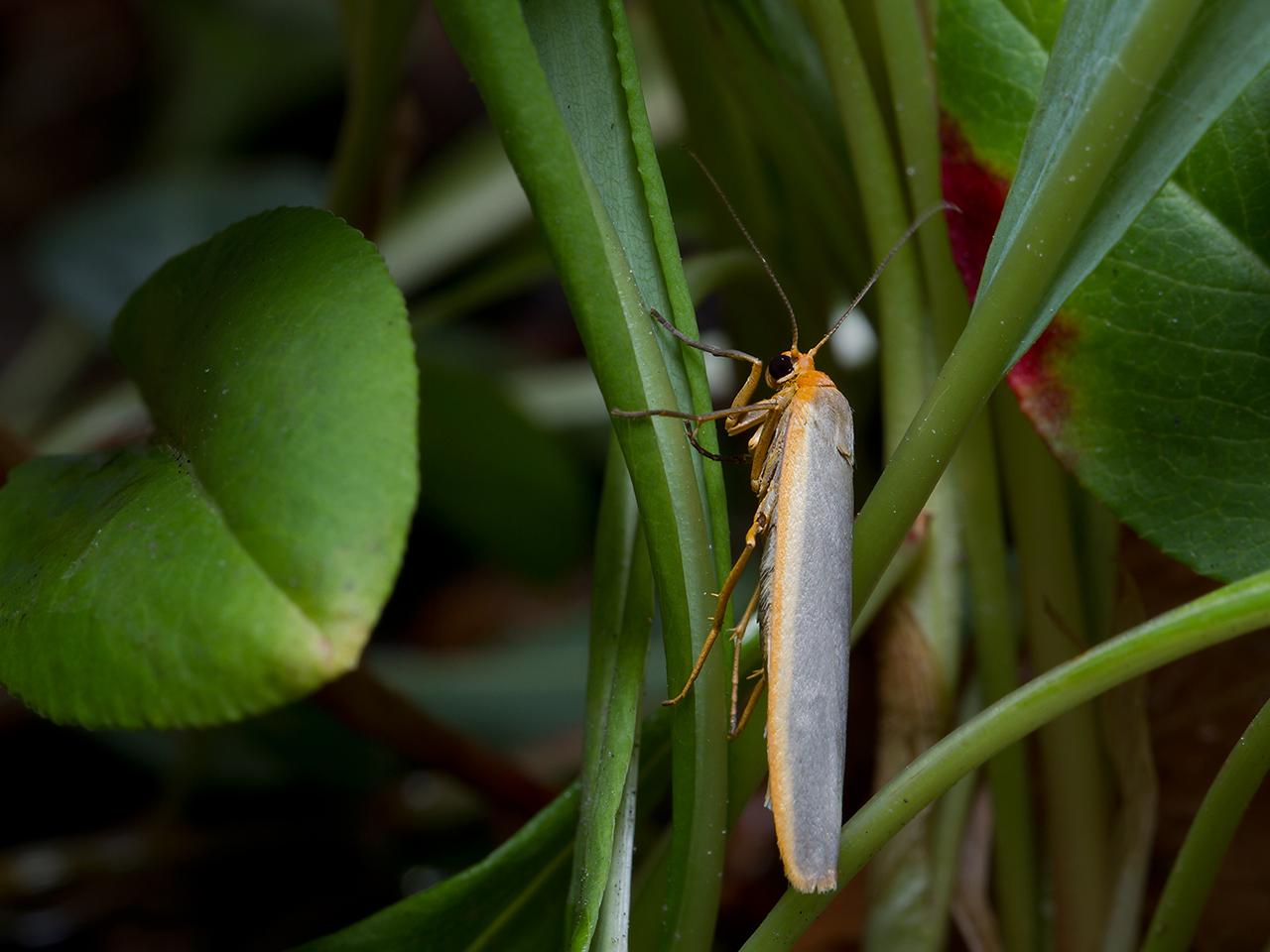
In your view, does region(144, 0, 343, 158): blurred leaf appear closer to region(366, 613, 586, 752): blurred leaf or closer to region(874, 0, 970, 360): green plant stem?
region(366, 613, 586, 752): blurred leaf

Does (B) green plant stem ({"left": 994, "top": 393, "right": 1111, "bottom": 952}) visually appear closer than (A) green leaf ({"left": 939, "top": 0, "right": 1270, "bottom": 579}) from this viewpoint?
No

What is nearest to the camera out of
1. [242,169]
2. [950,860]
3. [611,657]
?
[611,657]

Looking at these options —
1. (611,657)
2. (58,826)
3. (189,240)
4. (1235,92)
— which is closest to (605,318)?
(611,657)

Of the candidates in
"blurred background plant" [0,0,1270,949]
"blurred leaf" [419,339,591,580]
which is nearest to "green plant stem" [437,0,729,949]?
"blurred background plant" [0,0,1270,949]

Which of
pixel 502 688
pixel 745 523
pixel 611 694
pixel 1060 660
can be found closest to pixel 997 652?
pixel 1060 660

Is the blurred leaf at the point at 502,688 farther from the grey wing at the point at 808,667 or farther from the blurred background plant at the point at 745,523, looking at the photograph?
the grey wing at the point at 808,667

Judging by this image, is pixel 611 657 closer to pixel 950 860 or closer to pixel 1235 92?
pixel 950 860
